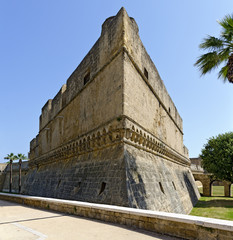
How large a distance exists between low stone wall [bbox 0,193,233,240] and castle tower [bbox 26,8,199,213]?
1.34m

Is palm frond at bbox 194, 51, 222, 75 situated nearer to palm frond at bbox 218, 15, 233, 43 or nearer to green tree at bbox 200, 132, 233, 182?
palm frond at bbox 218, 15, 233, 43

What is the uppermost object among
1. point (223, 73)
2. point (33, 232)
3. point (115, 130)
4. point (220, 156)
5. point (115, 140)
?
point (223, 73)

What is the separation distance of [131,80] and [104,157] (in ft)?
12.1

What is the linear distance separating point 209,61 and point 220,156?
525 inches

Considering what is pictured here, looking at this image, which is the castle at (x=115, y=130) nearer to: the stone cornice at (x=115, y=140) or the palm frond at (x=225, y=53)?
the stone cornice at (x=115, y=140)

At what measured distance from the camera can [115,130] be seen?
822cm

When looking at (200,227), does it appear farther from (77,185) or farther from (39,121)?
(39,121)

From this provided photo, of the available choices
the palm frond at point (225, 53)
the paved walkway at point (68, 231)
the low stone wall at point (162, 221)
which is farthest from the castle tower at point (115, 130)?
the palm frond at point (225, 53)

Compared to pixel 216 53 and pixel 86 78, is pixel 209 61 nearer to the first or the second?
pixel 216 53

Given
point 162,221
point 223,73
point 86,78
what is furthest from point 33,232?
point 223,73

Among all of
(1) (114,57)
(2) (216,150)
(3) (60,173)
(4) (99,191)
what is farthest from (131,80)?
(2) (216,150)

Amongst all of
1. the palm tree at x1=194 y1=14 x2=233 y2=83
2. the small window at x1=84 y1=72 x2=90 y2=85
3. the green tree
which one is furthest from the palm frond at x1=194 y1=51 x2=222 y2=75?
the green tree

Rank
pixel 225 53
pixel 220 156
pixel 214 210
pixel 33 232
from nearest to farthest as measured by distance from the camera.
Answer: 1. pixel 33 232
2. pixel 225 53
3. pixel 214 210
4. pixel 220 156

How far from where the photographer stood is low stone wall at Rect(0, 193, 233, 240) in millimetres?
3388
